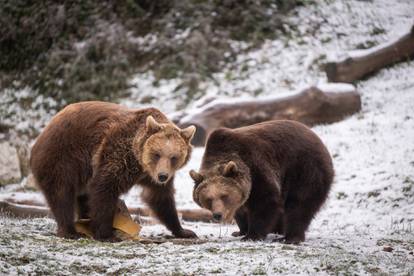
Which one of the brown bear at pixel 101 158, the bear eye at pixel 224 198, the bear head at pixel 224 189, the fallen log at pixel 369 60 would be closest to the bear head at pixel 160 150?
the brown bear at pixel 101 158

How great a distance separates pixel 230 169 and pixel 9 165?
10.0 metres

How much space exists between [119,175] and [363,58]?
13473 millimetres

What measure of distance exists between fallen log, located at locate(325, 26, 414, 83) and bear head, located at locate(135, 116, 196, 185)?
12.0 meters

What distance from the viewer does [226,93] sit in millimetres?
19734

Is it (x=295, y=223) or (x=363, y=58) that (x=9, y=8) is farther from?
(x=295, y=223)

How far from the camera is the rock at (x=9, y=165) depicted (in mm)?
15867

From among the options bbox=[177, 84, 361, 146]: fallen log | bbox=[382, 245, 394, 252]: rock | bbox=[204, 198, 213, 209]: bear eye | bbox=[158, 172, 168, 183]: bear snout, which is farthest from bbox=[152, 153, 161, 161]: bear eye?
bbox=[177, 84, 361, 146]: fallen log

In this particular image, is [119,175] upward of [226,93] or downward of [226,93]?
upward

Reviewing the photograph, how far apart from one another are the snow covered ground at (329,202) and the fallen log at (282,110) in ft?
1.46

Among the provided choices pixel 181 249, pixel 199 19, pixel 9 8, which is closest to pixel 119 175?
pixel 181 249

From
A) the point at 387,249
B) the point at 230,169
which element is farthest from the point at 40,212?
the point at 387,249

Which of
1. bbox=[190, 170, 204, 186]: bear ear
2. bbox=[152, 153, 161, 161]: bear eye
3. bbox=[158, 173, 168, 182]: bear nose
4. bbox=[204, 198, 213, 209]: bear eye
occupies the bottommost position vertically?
bbox=[204, 198, 213, 209]: bear eye

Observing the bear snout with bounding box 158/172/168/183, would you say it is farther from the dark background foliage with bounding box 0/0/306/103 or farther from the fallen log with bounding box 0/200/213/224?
the dark background foliage with bounding box 0/0/306/103

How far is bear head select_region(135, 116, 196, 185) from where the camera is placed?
7.65 metres
